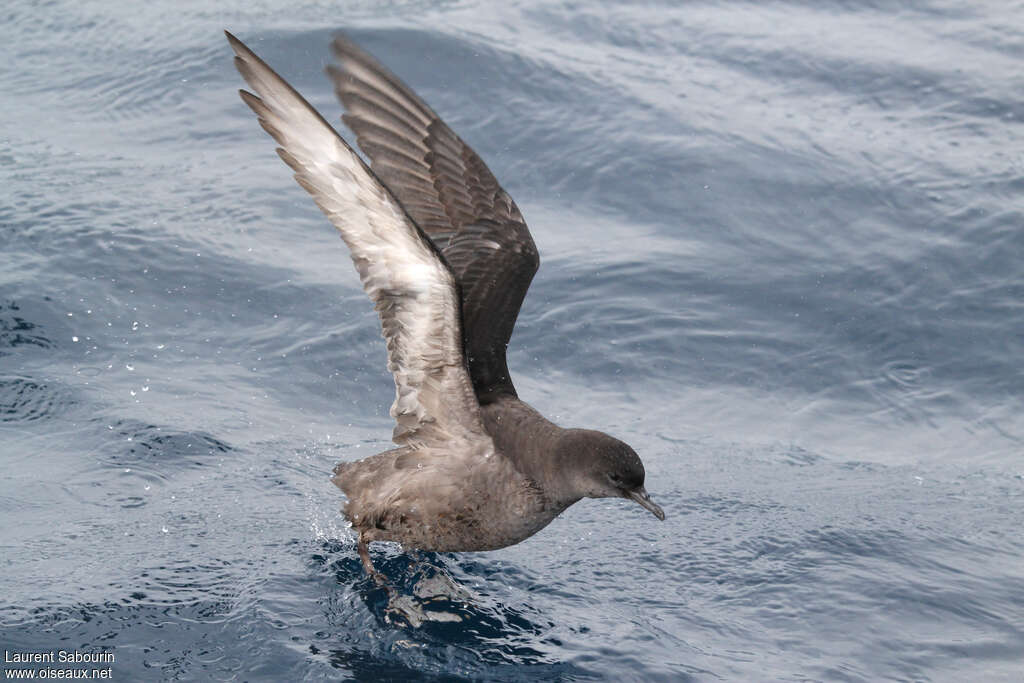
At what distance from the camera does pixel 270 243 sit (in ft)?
29.4

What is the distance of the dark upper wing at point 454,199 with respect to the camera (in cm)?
625

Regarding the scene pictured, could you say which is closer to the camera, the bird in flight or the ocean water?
the bird in flight

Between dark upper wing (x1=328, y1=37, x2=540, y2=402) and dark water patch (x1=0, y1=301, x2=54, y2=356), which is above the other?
dark upper wing (x1=328, y1=37, x2=540, y2=402)

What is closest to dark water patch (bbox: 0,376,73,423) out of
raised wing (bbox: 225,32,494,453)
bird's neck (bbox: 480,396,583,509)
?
raised wing (bbox: 225,32,494,453)

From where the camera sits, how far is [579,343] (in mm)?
8445

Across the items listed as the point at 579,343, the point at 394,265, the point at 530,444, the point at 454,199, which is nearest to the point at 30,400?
the point at 454,199

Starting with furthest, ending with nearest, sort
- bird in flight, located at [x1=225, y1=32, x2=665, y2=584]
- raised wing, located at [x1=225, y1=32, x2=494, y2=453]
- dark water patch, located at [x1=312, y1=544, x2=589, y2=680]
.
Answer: dark water patch, located at [x1=312, y1=544, x2=589, y2=680] → bird in flight, located at [x1=225, y1=32, x2=665, y2=584] → raised wing, located at [x1=225, y1=32, x2=494, y2=453]

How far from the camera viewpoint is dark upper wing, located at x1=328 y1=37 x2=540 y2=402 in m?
6.25

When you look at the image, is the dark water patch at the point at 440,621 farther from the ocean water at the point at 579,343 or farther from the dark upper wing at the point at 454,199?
the dark upper wing at the point at 454,199

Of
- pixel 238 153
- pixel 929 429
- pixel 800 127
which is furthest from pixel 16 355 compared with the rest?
pixel 800 127

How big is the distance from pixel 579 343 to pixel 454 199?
6.73ft

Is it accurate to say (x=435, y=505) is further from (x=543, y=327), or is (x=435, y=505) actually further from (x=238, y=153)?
(x=238, y=153)

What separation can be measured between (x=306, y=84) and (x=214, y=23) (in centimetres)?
137

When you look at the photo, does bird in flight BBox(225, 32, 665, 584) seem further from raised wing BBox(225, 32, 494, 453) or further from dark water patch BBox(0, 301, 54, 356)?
dark water patch BBox(0, 301, 54, 356)
